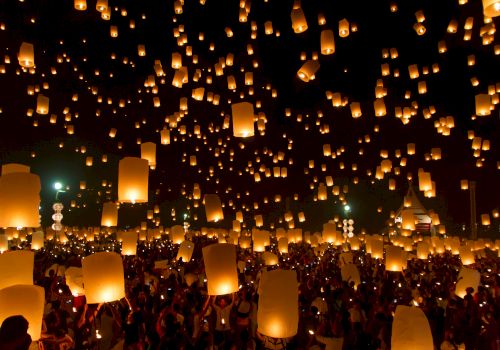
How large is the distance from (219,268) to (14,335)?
2729 millimetres

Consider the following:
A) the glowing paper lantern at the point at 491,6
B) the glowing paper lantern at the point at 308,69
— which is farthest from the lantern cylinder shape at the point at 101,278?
the glowing paper lantern at the point at 308,69

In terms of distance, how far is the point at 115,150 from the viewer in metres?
26.5

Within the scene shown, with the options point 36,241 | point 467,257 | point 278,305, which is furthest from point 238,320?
point 36,241

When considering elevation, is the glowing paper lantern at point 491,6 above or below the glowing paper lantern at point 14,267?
above

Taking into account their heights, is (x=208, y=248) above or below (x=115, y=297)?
above

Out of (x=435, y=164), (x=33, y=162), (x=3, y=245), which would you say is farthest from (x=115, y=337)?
(x=33, y=162)

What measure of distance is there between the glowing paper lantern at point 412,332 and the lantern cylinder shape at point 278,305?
1061 mm

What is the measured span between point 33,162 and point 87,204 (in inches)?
156

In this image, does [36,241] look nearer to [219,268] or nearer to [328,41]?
[328,41]

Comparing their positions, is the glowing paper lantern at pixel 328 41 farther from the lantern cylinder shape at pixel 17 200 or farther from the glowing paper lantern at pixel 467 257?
the lantern cylinder shape at pixel 17 200

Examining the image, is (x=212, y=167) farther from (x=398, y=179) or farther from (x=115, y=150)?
(x=398, y=179)

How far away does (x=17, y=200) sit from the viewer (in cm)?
488

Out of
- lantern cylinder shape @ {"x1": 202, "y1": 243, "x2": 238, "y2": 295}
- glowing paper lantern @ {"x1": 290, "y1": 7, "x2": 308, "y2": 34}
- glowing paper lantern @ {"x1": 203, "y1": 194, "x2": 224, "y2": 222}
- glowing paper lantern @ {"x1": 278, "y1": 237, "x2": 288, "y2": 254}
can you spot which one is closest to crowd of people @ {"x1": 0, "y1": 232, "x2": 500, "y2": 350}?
lantern cylinder shape @ {"x1": 202, "y1": 243, "x2": 238, "y2": 295}

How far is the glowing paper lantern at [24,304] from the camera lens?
3793 millimetres
